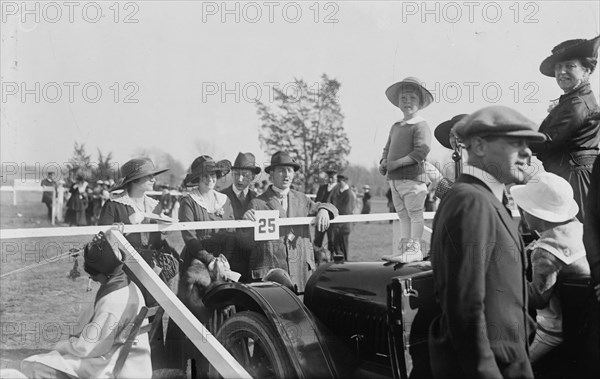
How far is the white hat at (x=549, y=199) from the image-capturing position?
7.20ft

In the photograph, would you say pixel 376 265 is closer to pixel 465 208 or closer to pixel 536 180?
pixel 536 180

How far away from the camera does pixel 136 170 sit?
3.51m

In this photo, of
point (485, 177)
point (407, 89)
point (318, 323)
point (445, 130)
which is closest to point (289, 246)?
point (318, 323)

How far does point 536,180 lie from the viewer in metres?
2.25

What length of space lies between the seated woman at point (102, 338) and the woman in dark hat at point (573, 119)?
216cm

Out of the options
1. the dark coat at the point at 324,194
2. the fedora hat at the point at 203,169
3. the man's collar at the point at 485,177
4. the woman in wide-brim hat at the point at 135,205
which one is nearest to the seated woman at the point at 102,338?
the woman in wide-brim hat at the point at 135,205

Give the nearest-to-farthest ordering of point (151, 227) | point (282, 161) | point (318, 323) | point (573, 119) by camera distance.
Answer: point (573, 119), point (318, 323), point (151, 227), point (282, 161)

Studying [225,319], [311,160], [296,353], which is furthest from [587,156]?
[225,319]

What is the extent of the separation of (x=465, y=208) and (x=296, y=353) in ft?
3.64

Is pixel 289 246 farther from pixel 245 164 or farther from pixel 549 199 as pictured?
pixel 549 199

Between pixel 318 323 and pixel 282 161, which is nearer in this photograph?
pixel 318 323

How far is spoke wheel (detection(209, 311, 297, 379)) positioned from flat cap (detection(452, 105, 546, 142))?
49.4 inches

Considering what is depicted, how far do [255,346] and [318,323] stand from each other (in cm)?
32

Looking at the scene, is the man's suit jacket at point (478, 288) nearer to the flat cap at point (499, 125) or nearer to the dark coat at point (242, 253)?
the flat cap at point (499, 125)
